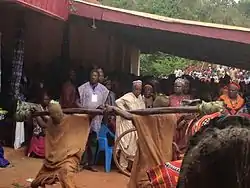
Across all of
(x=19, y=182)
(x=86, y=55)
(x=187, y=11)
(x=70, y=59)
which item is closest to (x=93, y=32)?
(x=86, y=55)

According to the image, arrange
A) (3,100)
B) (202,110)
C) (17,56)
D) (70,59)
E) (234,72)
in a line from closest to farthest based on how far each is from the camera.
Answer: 1. (202,110)
2. (17,56)
3. (3,100)
4. (70,59)
5. (234,72)

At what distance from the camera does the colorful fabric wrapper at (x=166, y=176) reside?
4105 millimetres

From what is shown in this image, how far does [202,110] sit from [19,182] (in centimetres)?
397

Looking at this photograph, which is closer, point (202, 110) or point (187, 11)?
point (202, 110)

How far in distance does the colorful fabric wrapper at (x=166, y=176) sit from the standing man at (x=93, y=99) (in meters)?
4.56

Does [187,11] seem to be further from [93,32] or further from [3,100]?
[3,100]

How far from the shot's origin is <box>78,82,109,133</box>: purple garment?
877 cm

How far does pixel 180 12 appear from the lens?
32.3m

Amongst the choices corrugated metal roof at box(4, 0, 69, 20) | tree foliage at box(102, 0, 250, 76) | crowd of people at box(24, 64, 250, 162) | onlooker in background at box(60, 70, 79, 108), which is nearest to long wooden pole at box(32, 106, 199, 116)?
corrugated metal roof at box(4, 0, 69, 20)

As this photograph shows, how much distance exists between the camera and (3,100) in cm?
944

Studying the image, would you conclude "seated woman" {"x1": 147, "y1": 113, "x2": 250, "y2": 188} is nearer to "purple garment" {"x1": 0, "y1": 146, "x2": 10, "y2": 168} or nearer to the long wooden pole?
the long wooden pole

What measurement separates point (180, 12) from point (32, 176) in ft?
83.7

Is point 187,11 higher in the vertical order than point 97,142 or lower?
higher

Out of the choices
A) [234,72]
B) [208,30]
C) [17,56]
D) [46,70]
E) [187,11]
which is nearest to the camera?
[208,30]
